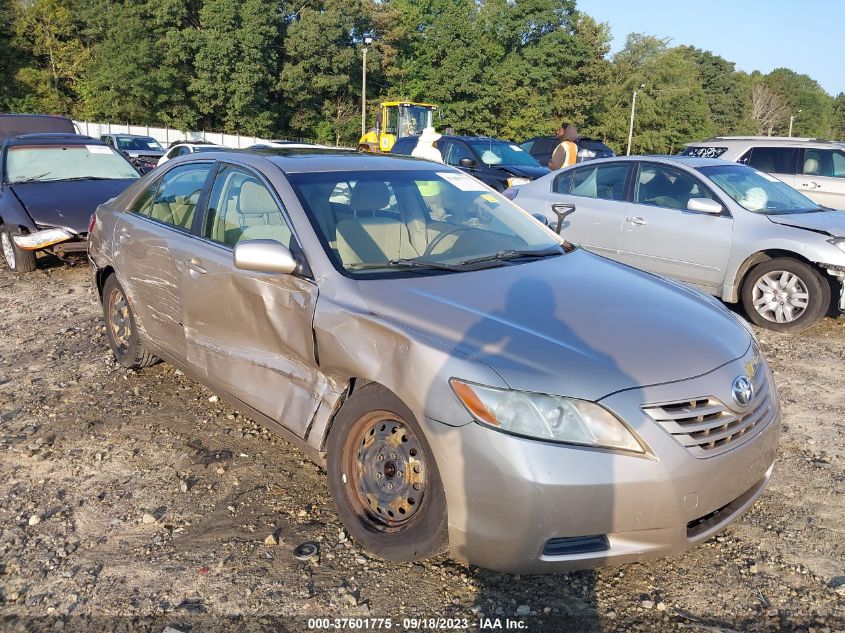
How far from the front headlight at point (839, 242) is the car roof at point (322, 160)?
394 centimetres

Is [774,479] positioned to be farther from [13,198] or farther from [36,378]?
[13,198]

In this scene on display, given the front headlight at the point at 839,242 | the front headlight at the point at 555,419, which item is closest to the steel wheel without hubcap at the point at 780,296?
the front headlight at the point at 839,242

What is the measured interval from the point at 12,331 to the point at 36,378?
153 centimetres

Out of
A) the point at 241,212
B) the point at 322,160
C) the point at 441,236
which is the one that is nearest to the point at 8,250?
the point at 241,212

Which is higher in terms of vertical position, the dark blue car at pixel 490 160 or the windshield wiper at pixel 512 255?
the dark blue car at pixel 490 160

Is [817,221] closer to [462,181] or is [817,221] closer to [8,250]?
[462,181]

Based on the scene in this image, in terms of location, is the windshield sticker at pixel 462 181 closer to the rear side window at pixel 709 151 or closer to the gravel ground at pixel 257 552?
the gravel ground at pixel 257 552

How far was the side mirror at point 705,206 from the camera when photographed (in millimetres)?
6789

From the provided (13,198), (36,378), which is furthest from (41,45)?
(36,378)

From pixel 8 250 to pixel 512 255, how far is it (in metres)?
7.73

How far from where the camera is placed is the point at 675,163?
24.2 feet

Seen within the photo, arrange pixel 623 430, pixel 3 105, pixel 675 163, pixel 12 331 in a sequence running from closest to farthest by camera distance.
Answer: pixel 623 430, pixel 12 331, pixel 675 163, pixel 3 105

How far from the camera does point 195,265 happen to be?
3.98 m

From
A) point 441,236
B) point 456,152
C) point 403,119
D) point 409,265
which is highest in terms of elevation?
point 403,119
